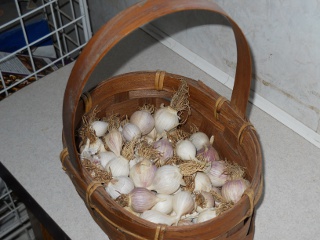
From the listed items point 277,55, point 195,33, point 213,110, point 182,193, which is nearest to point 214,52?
point 195,33

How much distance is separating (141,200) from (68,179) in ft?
0.70

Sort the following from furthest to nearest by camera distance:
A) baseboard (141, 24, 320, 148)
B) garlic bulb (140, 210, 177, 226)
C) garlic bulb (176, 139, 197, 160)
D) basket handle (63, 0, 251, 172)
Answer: baseboard (141, 24, 320, 148), garlic bulb (176, 139, 197, 160), garlic bulb (140, 210, 177, 226), basket handle (63, 0, 251, 172)

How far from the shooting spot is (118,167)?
0.84m

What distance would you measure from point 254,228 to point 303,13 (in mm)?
372

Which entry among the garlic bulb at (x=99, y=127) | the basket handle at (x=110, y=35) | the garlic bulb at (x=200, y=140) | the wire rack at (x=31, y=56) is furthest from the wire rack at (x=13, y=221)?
the basket handle at (x=110, y=35)

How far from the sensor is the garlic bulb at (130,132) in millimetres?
884

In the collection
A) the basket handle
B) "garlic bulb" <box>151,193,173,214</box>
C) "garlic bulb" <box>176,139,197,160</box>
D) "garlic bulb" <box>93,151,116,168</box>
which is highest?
the basket handle

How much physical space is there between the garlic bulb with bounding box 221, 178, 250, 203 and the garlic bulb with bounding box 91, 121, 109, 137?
0.23 meters

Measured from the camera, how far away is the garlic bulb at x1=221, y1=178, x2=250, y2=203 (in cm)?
79

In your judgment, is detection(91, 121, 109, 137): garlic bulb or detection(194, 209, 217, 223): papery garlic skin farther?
detection(91, 121, 109, 137): garlic bulb

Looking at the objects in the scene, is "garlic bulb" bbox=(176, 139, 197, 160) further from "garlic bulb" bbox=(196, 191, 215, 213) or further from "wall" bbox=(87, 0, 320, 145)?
"wall" bbox=(87, 0, 320, 145)

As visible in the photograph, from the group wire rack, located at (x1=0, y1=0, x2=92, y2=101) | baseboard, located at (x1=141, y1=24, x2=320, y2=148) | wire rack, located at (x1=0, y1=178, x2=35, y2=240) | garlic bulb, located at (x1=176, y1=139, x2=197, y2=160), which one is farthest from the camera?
wire rack, located at (x1=0, y1=178, x2=35, y2=240)

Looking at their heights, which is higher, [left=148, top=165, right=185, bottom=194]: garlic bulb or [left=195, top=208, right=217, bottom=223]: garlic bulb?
[left=148, top=165, right=185, bottom=194]: garlic bulb

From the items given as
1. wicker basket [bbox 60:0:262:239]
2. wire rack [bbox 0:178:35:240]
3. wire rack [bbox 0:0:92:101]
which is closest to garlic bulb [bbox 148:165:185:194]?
wicker basket [bbox 60:0:262:239]
